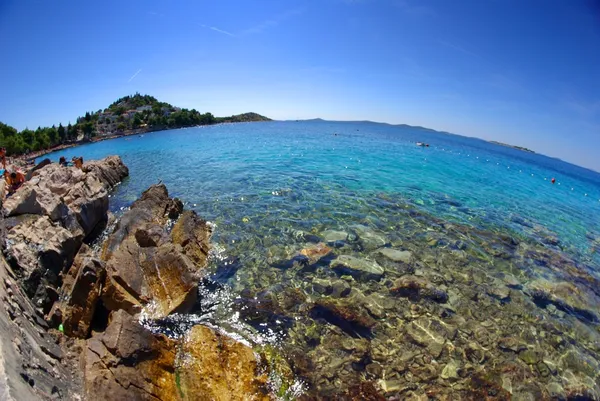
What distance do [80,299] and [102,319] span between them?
81 cm

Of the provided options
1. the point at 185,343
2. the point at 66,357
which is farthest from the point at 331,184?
the point at 66,357

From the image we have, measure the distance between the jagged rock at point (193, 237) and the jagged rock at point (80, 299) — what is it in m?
2.92

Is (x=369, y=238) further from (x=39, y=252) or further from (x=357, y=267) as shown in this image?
(x=39, y=252)

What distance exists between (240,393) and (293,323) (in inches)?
105

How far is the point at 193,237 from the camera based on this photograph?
11.3 metres

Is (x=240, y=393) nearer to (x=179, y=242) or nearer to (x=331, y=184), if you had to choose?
(x=179, y=242)

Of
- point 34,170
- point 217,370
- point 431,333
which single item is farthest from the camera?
point 34,170

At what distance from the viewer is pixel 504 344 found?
27.1 feet

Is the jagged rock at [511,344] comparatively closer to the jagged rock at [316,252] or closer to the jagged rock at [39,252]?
the jagged rock at [316,252]

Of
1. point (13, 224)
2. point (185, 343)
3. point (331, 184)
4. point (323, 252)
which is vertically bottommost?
point (185, 343)

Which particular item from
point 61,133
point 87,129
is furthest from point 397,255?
point 87,129

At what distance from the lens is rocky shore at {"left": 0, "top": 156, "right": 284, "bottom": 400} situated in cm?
480

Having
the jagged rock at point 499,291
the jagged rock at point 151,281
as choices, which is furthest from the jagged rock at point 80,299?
the jagged rock at point 499,291

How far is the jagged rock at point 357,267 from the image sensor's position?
1050 centimetres
